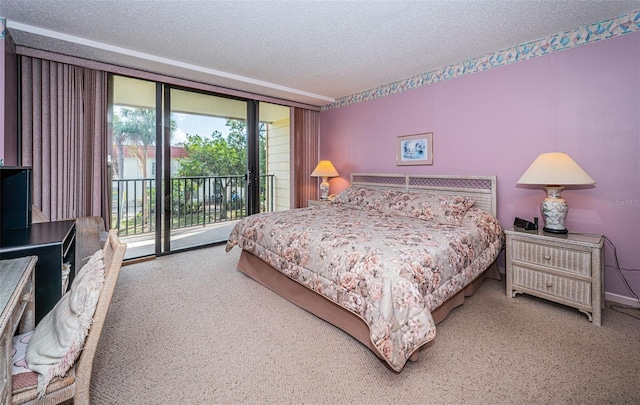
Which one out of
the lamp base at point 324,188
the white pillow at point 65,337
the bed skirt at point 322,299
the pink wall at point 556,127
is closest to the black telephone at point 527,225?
the pink wall at point 556,127

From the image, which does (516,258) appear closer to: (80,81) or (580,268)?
(580,268)

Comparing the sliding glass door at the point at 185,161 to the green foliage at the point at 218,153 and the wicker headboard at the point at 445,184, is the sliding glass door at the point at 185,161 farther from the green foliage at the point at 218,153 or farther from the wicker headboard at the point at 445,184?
the wicker headboard at the point at 445,184

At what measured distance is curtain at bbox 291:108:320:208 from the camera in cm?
528

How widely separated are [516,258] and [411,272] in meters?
1.52

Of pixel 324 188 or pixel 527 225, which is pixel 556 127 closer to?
pixel 527 225

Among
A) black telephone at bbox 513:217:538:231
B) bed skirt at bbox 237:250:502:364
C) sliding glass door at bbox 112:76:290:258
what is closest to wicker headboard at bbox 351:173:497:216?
black telephone at bbox 513:217:538:231

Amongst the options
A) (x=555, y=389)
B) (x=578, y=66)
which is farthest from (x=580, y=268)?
(x=578, y=66)

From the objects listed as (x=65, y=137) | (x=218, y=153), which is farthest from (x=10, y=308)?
(x=218, y=153)

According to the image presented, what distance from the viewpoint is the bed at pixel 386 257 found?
1.66 meters

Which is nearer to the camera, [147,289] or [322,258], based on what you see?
[322,258]

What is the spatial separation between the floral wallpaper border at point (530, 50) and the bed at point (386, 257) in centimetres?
130

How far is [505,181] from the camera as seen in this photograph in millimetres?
3248

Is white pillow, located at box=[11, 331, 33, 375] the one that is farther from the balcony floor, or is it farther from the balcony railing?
the balcony railing

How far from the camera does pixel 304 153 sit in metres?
5.41
